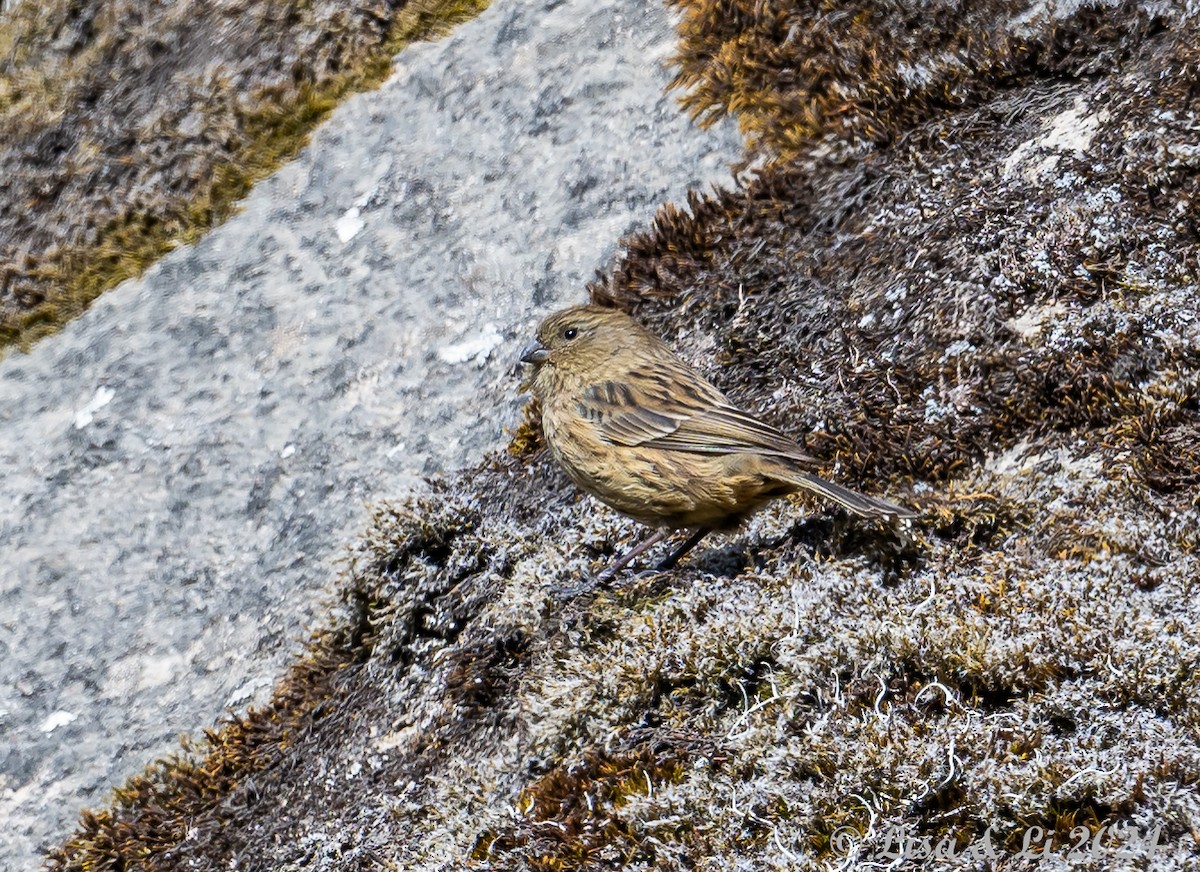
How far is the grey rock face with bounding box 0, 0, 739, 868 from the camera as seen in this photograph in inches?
263

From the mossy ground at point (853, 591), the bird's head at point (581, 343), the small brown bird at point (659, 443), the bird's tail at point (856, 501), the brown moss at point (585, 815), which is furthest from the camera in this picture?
the bird's head at point (581, 343)

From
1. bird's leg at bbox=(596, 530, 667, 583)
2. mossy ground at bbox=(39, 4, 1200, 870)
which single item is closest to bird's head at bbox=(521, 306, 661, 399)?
mossy ground at bbox=(39, 4, 1200, 870)

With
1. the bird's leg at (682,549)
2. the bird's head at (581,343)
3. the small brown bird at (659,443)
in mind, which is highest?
the bird's head at (581,343)

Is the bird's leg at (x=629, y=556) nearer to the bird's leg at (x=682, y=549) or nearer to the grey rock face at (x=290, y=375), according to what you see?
the bird's leg at (x=682, y=549)

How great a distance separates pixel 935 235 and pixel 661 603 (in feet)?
7.75

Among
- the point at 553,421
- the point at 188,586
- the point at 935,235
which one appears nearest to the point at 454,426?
the point at 553,421

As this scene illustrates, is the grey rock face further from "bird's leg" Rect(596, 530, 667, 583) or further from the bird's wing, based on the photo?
"bird's leg" Rect(596, 530, 667, 583)

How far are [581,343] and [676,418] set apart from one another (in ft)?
2.90

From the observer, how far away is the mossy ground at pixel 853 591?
13.5 feet

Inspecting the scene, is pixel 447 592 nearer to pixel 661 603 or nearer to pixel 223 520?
pixel 661 603

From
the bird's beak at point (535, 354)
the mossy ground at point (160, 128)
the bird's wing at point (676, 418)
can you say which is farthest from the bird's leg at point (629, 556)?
the mossy ground at point (160, 128)

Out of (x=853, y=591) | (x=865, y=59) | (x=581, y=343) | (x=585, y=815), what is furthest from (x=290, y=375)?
(x=853, y=591)

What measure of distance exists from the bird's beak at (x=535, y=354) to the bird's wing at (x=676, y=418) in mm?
491

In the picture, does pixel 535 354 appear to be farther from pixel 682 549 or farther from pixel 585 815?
pixel 585 815
